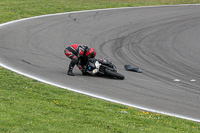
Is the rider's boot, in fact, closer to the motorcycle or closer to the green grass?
the motorcycle

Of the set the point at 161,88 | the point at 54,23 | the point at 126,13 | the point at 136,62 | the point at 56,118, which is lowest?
the point at 56,118

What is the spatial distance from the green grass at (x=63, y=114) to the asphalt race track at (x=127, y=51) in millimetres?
1013

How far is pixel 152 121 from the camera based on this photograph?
934 centimetres

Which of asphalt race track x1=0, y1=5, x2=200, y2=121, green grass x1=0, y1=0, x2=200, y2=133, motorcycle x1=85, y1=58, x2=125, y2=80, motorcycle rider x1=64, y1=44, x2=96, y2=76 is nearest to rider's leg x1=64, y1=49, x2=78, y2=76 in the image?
motorcycle rider x1=64, y1=44, x2=96, y2=76

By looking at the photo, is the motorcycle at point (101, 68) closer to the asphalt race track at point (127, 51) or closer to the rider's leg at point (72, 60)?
the asphalt race track at point (127, 51)

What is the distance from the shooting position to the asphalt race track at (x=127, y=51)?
1236 centimetres

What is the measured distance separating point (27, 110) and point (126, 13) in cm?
2095

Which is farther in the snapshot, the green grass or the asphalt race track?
the asphalt race track

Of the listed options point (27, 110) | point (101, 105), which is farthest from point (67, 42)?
point (27, 110)

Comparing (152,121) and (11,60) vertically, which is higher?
(11,60)

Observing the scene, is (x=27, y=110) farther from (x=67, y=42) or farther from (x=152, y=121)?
(x=67, y=42)

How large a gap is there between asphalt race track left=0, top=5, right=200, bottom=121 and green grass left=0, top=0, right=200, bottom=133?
1.01m

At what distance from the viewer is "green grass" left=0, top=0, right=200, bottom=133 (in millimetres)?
8016

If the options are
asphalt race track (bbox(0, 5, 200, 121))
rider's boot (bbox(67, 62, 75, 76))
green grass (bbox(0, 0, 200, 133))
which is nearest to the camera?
green grass (bbox(0, 0, 200, 133))
